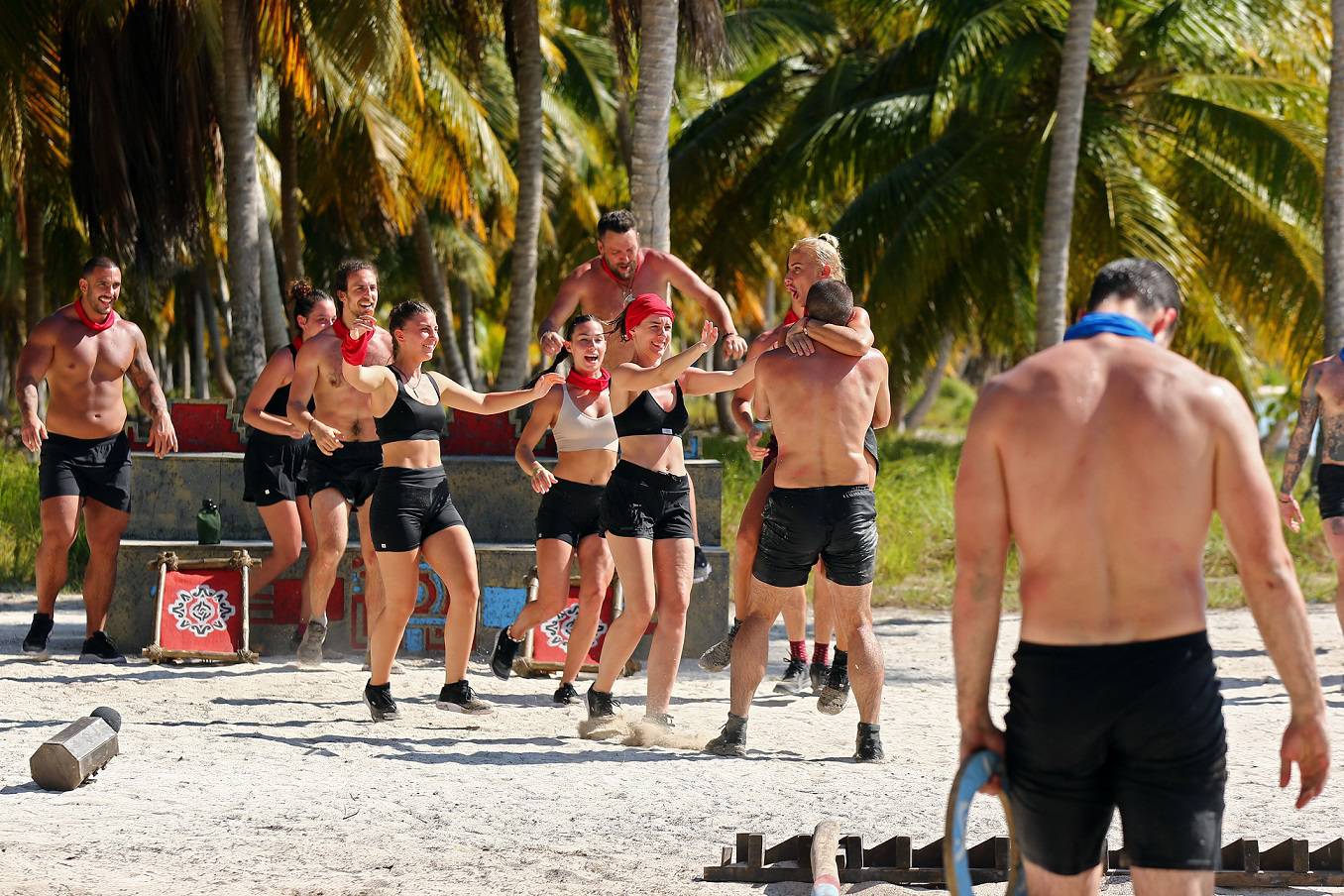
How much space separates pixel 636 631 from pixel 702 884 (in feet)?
7.43

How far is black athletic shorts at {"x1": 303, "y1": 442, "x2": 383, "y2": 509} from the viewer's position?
28.2 ft

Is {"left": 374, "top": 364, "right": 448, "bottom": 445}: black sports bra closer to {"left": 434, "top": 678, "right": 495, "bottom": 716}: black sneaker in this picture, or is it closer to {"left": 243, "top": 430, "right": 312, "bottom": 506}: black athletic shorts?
{"left": 434, "top": 678, "right": 495, "bottom": 716}: black sneaker

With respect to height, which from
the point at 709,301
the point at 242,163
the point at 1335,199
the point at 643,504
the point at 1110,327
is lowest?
the point at 643,504

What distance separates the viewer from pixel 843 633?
660 centimetres

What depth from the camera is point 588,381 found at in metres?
7.59

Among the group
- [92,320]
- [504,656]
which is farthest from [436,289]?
[504,656]

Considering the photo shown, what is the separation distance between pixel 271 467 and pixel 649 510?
9.52 ft

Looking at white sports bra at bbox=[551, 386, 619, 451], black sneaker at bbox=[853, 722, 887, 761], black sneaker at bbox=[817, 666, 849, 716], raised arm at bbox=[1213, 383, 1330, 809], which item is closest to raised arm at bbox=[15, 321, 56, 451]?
white sports bra at bbox=[551, 386, 619, 451]

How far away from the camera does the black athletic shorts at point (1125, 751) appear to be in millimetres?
3119

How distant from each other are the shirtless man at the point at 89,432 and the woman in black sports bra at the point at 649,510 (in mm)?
3164

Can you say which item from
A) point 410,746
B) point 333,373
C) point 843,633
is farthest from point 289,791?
point 333,373

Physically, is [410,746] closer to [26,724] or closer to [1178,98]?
[26,724]

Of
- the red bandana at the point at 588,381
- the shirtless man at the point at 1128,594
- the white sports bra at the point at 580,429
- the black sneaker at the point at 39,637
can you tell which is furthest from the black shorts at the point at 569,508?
the shirtless man at the point at 1128,594

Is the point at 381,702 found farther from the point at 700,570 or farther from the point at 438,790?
the point at 700,570
